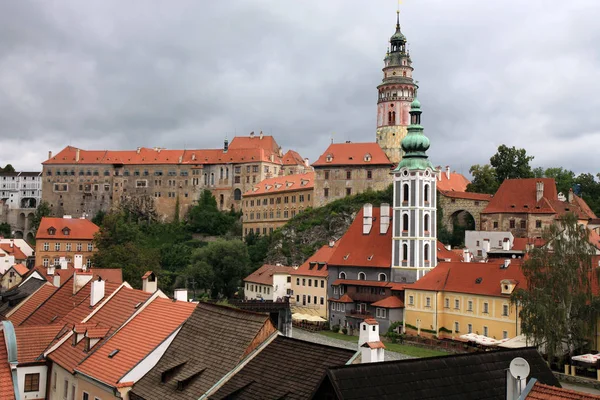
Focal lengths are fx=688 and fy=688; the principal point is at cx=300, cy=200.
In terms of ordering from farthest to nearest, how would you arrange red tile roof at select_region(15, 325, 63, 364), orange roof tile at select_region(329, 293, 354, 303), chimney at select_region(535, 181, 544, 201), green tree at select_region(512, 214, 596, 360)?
1. chimney at select_region(535, 181, 544, 201)
2. orange roof tile at select_region(329, 293, 354, 303)
3. green tree at select_region(512, 214, 596, 360)
4. red tile roof at select_region(15, 325, 63, 364)

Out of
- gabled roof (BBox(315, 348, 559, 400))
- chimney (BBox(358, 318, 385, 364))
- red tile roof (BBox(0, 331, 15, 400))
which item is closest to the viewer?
gabled roof (BBox(315, 348, 559, 400))

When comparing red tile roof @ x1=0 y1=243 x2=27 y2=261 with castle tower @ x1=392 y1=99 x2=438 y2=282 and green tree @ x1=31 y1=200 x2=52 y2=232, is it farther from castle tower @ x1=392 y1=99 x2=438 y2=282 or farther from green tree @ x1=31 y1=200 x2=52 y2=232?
castle tower @ x1=392 y1=99 x2=438 y2=282

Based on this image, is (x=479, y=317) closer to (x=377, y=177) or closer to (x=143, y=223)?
(x=377, y=177)

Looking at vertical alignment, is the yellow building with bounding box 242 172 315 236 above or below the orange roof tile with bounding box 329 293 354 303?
above

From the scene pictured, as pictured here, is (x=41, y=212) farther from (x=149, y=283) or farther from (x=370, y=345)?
(x=370, y=345)

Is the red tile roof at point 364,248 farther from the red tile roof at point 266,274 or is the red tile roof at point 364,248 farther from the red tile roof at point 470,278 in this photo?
the red tile roof at point 266,274

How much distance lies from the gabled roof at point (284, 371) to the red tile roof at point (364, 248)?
39.0m

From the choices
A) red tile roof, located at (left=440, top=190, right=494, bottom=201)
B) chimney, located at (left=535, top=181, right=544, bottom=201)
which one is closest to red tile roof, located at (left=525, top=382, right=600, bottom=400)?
chimney, located at (left=535, top=181, right=544, bottom=201)

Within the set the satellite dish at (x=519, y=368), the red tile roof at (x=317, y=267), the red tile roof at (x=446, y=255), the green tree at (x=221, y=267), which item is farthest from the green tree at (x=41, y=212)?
the satellite dish at (x=519, y=368)

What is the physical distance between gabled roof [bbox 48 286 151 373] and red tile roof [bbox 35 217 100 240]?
210 ft

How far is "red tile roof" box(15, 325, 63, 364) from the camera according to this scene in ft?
70.4

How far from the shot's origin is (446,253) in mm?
59531

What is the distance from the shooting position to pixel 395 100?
89438 millimetres

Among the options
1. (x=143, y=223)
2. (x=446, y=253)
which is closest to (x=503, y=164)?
(x=446, y=253)
